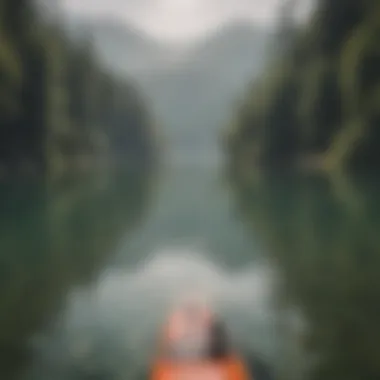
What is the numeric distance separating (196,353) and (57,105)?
134cm

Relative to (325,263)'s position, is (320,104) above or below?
above

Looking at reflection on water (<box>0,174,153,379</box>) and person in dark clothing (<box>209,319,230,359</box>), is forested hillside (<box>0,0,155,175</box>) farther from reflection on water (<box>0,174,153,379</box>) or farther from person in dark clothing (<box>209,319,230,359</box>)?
person in dark clothing (<box>209,319,230,359</box>)

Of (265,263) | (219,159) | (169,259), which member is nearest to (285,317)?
(265,263)

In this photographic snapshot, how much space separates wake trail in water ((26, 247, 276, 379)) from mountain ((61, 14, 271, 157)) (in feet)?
1.80

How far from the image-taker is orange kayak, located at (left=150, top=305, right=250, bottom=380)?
2873 mm

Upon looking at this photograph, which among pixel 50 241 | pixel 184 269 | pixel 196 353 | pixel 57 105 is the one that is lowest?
pixel 196 353

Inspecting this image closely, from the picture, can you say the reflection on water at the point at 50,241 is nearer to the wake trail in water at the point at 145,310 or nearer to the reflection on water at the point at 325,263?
the wake trail in water at the point at 145,310

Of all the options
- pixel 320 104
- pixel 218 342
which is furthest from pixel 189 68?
pixel 218 342

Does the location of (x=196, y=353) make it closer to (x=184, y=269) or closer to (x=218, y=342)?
(x=218, y=342)

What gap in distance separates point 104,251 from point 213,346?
0.73m

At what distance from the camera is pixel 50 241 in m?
3.63

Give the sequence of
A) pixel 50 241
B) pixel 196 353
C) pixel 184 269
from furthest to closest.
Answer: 1. pixel 50 241
2. pixel 184 269
3. pixel 196 353

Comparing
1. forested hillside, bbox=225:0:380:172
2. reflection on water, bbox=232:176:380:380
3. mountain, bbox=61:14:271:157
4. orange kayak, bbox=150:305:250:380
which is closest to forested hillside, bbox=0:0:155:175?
mountain, bbox=61:14:271:157

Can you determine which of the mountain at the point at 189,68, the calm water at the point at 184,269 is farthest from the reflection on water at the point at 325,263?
the mountain at the point at 189,68
